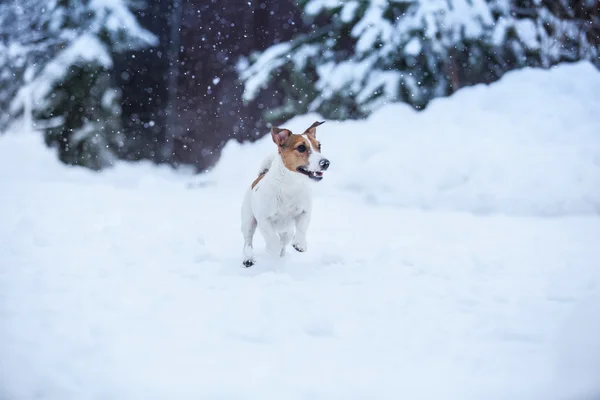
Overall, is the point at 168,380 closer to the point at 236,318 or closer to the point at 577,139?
the point at 236,318

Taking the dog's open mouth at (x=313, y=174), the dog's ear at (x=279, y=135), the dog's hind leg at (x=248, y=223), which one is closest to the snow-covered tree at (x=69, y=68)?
the dog's hind leg at (x=248, y=223)

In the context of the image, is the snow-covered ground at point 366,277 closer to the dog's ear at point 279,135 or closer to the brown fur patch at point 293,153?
the brown fur patch at point 293,153

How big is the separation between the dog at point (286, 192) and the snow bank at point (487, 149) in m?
3.01

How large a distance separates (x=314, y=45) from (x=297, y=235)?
16.3ft

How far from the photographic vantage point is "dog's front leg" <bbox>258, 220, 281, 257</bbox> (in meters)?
3.38

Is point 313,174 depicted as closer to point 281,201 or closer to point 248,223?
point 281,201

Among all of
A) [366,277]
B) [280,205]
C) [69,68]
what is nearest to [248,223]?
[280,205]

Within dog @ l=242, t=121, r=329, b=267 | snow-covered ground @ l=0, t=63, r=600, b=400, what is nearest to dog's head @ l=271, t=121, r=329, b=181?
dog @ l=242, t=121, r=329, b=267

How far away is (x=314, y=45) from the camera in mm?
7660

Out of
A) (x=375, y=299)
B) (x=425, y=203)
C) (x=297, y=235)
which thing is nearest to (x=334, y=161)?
(x=425, y=203)

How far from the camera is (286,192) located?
3336 mm

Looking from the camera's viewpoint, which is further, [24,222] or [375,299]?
[24,222]

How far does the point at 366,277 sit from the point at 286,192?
0.80 metres

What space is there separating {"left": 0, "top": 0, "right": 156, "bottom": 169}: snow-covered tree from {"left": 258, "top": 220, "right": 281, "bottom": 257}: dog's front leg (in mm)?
6698
